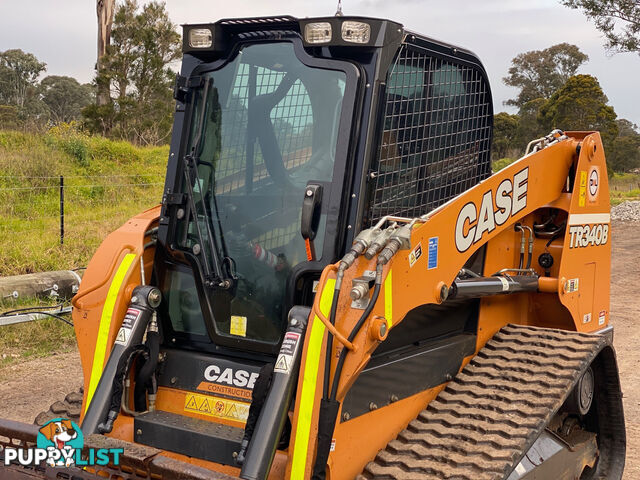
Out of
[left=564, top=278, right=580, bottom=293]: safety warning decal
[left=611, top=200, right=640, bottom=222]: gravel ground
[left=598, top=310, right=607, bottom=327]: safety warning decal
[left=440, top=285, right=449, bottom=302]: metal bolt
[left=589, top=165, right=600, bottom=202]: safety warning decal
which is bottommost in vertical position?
[left=611, top=200, right=640, bottom=222]: gravel ground

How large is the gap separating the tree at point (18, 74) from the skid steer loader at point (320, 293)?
3526 cm

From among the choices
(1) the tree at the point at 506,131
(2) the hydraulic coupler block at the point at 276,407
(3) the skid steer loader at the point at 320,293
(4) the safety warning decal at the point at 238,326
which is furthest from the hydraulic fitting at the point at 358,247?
(1) the tree at the point at 506,131

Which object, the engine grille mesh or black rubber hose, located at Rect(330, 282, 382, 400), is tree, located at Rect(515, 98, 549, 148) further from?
black rubber hose, located at Rect(330, 282, 382, 400)

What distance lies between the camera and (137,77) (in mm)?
22062

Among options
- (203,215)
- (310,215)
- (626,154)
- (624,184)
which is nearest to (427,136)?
(310,215)

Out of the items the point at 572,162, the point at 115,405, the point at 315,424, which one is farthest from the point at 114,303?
the point at 572,162

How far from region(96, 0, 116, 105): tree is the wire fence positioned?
7089mm

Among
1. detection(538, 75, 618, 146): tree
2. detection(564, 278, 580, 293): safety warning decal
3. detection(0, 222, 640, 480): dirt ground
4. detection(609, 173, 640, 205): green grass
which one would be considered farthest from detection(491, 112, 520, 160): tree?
detection(564, 278, 580, 293): safety warning decal

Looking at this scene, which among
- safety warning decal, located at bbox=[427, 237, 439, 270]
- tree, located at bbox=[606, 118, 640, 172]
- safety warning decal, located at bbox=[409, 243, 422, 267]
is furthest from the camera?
tree, located at bbox=[606, 118, 640, 172]

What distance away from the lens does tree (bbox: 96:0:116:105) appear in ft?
68.2

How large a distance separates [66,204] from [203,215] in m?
10.2

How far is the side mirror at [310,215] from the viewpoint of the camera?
306 centimetres

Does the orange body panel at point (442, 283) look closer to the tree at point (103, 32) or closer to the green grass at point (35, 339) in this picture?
the green grass at point (35, 339)

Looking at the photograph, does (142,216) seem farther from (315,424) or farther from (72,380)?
(72,380)
